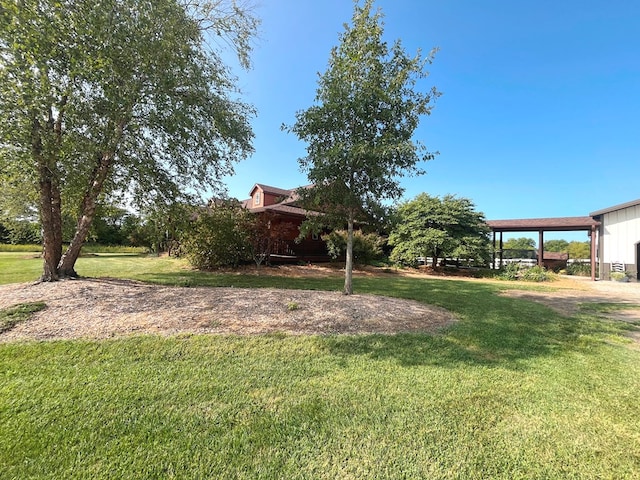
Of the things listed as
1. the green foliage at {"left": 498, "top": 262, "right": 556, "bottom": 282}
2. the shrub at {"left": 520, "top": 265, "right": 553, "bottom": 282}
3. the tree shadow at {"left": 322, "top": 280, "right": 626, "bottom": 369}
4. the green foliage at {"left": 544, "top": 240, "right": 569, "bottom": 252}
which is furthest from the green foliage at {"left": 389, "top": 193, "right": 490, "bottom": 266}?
the green foliage at {"left": 544, "top": 240, "right": 569, "bottom": 252}

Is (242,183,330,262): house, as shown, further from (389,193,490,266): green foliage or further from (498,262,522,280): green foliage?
(498,262,522,280): green foliage

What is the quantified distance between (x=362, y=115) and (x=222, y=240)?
28.4ft

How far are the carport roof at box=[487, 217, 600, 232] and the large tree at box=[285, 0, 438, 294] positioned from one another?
15360 mm

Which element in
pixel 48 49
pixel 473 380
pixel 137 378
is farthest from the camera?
pixel 48 49

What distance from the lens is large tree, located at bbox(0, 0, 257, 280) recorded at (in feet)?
17.5

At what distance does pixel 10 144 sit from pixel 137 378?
6.11 meters

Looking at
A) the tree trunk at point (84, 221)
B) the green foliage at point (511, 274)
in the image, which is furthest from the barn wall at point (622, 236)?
the tree trunk at point (84, 221)

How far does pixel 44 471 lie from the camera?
1815 mm

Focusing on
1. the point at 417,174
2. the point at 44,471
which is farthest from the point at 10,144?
the point at 417,174

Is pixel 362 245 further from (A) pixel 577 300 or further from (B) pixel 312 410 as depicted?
(B) pixel 312 410

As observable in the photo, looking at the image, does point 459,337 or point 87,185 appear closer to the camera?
point 459,337

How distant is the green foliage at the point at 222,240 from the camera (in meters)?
12.1

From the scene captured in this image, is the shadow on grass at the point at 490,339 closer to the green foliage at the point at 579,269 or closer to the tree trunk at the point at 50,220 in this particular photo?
the tree trunk at the point at 50,220

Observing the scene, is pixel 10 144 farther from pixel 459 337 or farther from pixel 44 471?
pixel 459 337
